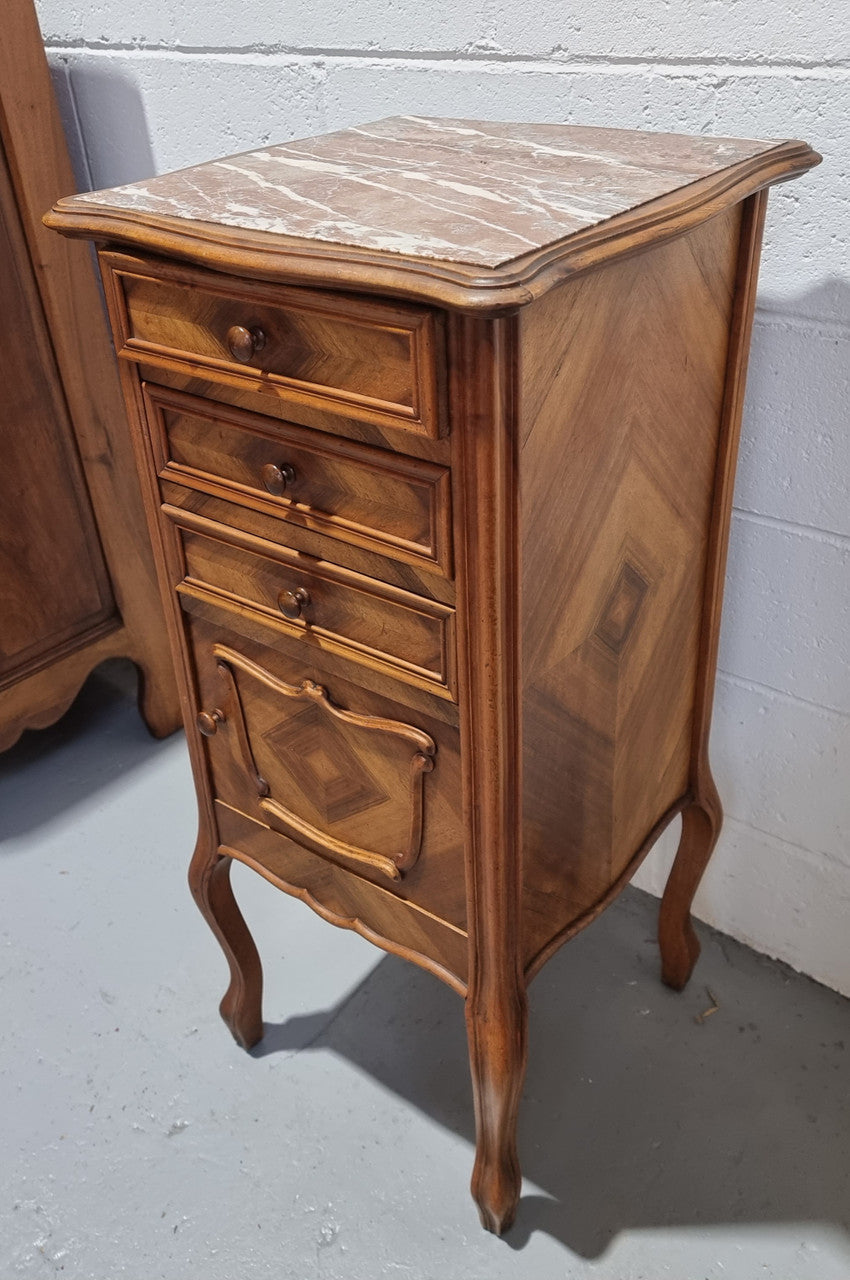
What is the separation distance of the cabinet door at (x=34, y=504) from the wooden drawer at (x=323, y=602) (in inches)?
33.2

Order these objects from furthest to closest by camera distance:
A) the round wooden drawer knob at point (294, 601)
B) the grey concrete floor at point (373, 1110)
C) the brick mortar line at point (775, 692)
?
the brick mortar line at point (775, 692) < the grey concrete floor at point (373, 1110) < the round wooden drawer knob at point (294, 601)

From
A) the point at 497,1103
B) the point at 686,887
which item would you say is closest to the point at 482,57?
the point at 686,887

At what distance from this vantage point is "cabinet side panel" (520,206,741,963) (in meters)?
0.87

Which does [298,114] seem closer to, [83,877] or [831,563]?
[831,563]

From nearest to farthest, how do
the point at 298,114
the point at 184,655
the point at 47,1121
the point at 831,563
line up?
the point at 184,655
the point at 831,563
the point at 47,1121
the point at 298,114

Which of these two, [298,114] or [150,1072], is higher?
[298,114]

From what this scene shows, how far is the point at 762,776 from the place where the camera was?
1.50 meters

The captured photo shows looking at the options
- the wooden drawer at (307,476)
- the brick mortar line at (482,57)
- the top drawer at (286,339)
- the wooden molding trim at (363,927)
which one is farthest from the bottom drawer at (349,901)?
the brick mortar line at (482,57)

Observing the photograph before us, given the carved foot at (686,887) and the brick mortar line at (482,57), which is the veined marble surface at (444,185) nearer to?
the brick mortar line at (482,57)

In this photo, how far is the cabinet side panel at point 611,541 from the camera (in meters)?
0.87

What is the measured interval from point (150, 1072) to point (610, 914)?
28.0 inches

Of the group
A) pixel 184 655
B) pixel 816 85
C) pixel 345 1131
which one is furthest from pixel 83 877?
pixel 816 85

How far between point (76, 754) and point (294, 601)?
125cm

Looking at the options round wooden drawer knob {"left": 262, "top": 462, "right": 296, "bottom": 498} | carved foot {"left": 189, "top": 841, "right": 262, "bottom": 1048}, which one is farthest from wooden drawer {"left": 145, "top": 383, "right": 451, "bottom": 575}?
carved foot {"left": 189, "top": 841, "right": 262, "bottom": 1048}
